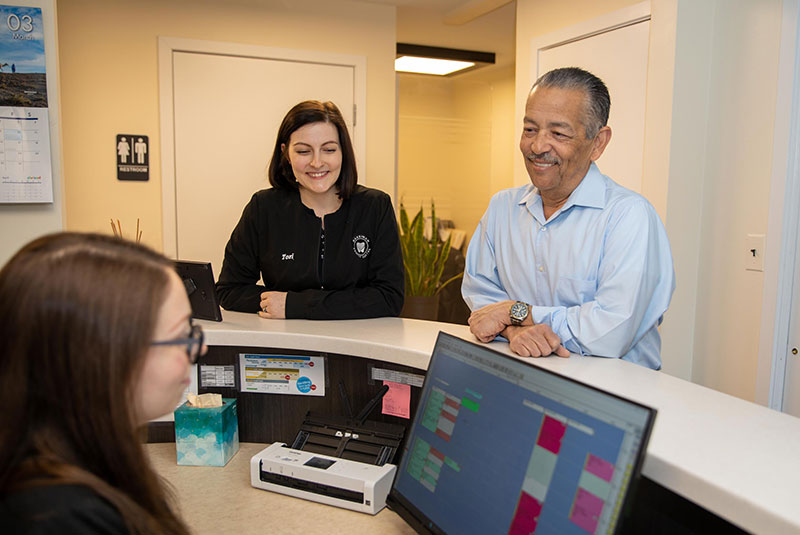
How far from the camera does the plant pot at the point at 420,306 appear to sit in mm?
4520

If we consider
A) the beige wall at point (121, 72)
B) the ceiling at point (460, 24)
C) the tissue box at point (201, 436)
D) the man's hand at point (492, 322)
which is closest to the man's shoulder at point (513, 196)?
the man's hand at point (492, 322)

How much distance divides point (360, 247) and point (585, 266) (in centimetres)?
81

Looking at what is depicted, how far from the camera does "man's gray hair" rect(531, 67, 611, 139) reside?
5.09 ft

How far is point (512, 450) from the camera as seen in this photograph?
0.92 m

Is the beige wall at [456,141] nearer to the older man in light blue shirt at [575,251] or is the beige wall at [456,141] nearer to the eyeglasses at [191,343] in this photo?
the older man in light blue shirt at [575,251]

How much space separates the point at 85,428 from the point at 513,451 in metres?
0.56

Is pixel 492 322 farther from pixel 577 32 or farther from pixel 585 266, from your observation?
pixel 577 32

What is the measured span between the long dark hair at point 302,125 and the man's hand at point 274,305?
17.5 inches

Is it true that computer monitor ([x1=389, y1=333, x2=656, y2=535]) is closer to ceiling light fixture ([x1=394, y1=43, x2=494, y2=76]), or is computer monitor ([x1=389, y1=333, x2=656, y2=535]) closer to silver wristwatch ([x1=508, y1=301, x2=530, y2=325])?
silver wristwatch ([x1=508, y1=301, x2=530, y2=325])

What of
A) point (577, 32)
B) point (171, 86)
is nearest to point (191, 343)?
point (577, 32)

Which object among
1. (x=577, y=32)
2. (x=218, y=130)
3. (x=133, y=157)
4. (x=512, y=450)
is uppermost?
(x=577, y=32)

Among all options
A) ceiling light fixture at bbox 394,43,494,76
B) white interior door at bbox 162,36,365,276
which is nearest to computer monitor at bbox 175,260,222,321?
white interior door at bbox 162,36,365,276

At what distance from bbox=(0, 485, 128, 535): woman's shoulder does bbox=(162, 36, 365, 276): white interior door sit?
3389mm

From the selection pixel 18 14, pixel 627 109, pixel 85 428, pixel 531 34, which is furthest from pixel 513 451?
pixel 531 34
